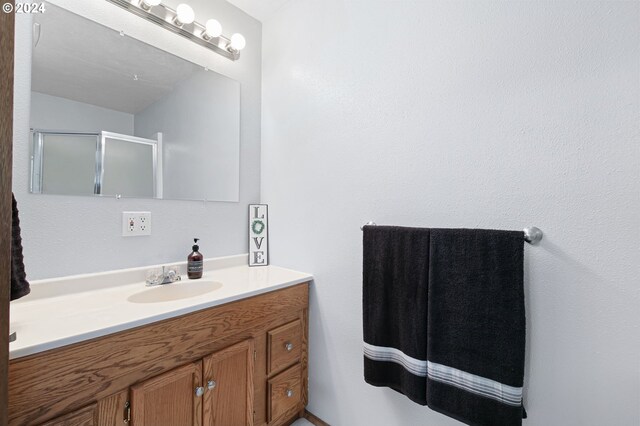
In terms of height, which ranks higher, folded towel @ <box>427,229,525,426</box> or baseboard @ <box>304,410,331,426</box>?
folded towel @ <box>427,229,525,426</box>

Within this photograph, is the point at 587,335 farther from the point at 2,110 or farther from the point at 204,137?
the point at 204,137

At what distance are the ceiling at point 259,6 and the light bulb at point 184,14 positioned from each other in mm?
369

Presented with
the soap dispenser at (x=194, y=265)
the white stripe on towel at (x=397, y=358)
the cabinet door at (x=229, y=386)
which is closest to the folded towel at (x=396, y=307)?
the white stripe on towel at (x=397, y=358)

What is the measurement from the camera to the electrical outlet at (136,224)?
1222mm

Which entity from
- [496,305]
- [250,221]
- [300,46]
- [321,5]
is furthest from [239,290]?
[321,5]

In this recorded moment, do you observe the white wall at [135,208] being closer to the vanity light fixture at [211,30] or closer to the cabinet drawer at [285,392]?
the vanity light fixture at [211,30]

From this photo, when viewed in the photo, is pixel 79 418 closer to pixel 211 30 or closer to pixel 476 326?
pixel 476 326

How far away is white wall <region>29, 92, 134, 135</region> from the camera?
1031 millimetres

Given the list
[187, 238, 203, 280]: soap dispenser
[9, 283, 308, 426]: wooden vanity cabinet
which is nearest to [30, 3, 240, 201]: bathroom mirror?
[187, 238, 203, 280]: soap dispenser

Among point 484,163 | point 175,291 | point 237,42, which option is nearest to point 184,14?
point 237,42

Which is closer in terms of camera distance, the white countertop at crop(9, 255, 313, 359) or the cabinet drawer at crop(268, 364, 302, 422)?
the white countertop at crop(9, 255, 313, 359)

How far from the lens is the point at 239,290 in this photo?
3.76 feet

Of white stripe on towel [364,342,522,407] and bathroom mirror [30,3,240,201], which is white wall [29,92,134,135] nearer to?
bathroom mirror [30,3,240,201]

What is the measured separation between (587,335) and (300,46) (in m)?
1.71
